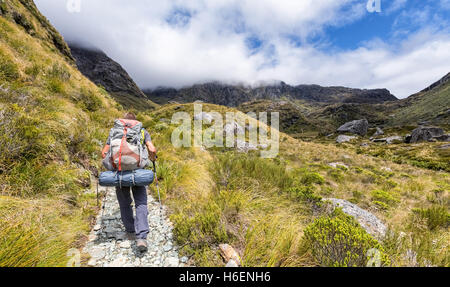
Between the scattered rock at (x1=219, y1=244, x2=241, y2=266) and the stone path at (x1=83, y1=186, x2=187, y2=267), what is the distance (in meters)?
0.60

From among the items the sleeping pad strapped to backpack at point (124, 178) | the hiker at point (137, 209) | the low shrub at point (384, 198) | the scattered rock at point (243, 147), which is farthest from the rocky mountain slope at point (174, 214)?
the scattered rock at point (243, 147)

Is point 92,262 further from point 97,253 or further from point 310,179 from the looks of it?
point 310,179

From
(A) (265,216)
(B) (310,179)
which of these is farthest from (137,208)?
(B) (310,179)

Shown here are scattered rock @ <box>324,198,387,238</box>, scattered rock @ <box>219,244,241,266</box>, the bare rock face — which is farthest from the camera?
the bare rock face

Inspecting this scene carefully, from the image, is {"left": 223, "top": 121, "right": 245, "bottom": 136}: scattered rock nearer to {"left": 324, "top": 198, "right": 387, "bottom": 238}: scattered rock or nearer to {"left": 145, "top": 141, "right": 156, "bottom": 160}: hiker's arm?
{"left": 324, "top": 198, "right": 387, "bottom": 238}: scattered rock

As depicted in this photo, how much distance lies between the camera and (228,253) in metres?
2.66

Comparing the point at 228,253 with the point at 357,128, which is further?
the point at 357,128

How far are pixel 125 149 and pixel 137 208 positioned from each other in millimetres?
1078

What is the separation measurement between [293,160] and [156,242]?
55.8ft

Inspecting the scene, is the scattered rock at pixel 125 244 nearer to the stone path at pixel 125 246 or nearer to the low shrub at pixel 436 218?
the stone path at pixel 125 246

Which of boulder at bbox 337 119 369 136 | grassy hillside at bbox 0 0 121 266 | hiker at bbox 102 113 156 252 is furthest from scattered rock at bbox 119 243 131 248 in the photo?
boulder at bbox 337 119 369 136

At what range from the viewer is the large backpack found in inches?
114
